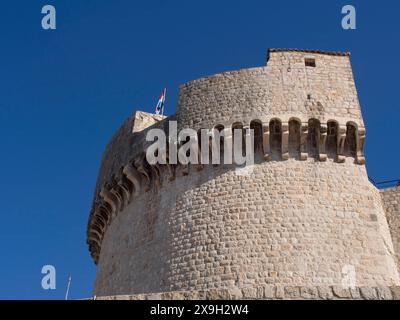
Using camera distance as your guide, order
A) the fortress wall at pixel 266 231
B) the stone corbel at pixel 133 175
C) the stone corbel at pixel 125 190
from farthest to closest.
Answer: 1. the stone corbel at pixel 125 190
2. the stone corbel at pixel 133 175
3. the fortress wall at pixel 266 231

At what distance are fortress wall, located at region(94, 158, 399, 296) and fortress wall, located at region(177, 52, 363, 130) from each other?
112 cm

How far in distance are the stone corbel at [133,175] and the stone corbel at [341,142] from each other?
16.0ft

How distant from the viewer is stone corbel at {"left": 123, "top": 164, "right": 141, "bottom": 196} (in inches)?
520

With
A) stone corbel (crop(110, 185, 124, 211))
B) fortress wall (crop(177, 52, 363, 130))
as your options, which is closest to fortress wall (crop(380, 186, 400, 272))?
fortress wall (crop(177, 52, 363, 130))

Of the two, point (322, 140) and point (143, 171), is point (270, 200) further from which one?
point (143, 171)

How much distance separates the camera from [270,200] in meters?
10.8

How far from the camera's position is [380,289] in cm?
516

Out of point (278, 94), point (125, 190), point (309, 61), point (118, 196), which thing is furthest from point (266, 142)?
point (118, 196)

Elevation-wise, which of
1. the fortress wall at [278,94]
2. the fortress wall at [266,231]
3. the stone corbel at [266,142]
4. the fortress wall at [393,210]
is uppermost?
the fortress wall at [278,94]

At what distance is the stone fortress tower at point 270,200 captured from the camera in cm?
1016

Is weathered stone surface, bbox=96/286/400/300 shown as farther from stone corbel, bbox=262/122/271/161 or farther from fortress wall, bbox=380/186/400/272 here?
fortress wall, bbox=380/186/400/272

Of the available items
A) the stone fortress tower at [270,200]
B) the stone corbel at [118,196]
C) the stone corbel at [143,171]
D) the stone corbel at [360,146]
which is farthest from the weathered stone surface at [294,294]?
the stone corbel at [118,196]

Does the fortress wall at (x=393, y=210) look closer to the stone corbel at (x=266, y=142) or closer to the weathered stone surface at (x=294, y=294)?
the stone corbel at (x=266, y=142)
